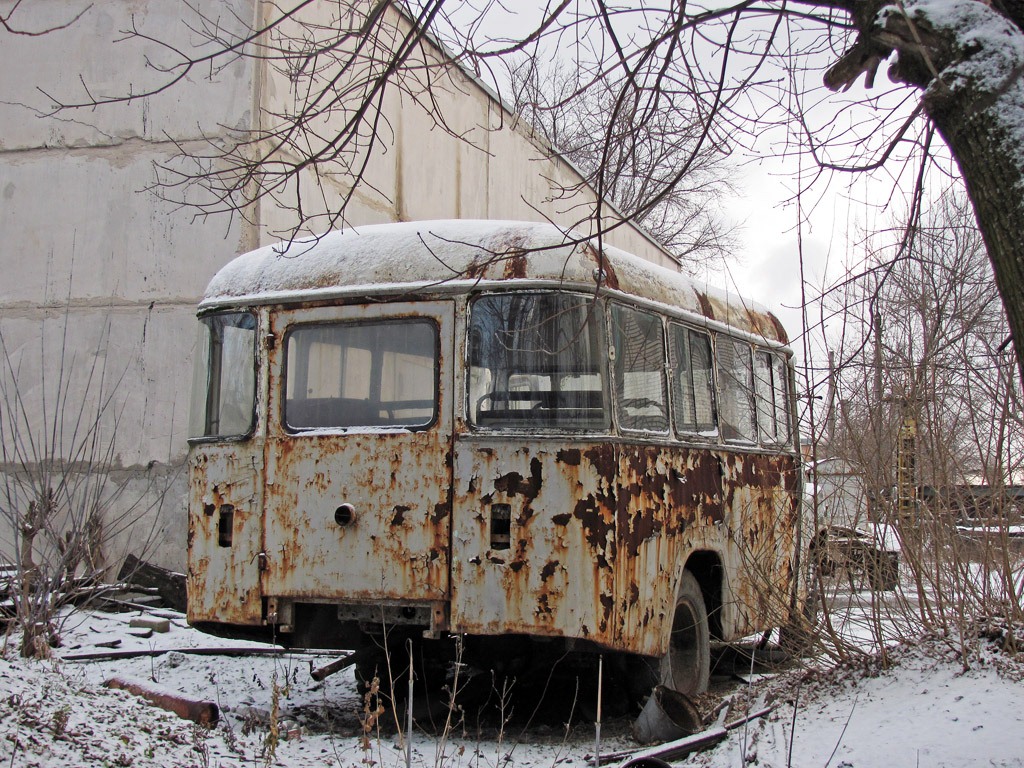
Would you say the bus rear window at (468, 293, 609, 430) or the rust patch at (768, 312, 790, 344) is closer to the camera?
the bus rear window at (468, 293, 609, 430)

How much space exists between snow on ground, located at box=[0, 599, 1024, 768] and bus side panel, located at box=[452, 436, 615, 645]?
0.63 meters

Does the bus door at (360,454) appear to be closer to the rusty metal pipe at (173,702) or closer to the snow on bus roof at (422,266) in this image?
the snow on bus roof at (422,266)

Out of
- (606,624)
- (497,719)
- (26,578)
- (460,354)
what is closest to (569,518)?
(606,624)

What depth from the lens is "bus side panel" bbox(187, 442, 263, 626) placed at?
6387 mm

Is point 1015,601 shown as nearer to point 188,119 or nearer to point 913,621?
point 913,621

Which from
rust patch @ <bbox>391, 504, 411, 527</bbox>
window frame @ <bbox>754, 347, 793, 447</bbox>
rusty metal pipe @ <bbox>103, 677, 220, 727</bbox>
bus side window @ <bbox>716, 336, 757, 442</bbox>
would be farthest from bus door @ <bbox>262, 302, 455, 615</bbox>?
window frame @ <bbox>754, 347, 793, 447</bbox>

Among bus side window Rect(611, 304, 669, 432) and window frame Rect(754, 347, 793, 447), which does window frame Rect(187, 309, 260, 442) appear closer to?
bus side window Rect(611, 304, 669, 432)

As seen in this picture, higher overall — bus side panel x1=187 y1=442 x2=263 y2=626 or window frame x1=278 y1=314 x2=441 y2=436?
→ window frame x1=278 y1=314 x2=441 y2=436

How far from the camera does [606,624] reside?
227 inches

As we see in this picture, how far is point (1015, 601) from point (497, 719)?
9.50ft

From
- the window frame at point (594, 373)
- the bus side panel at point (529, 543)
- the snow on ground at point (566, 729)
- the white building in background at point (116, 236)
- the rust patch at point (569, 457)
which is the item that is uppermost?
the white building in background at point (116, 236)

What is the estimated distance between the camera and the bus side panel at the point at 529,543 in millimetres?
5770

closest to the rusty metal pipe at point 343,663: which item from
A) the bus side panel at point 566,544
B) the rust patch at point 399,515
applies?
the rust patch at point 399,515

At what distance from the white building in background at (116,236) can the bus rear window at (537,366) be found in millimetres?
5333
